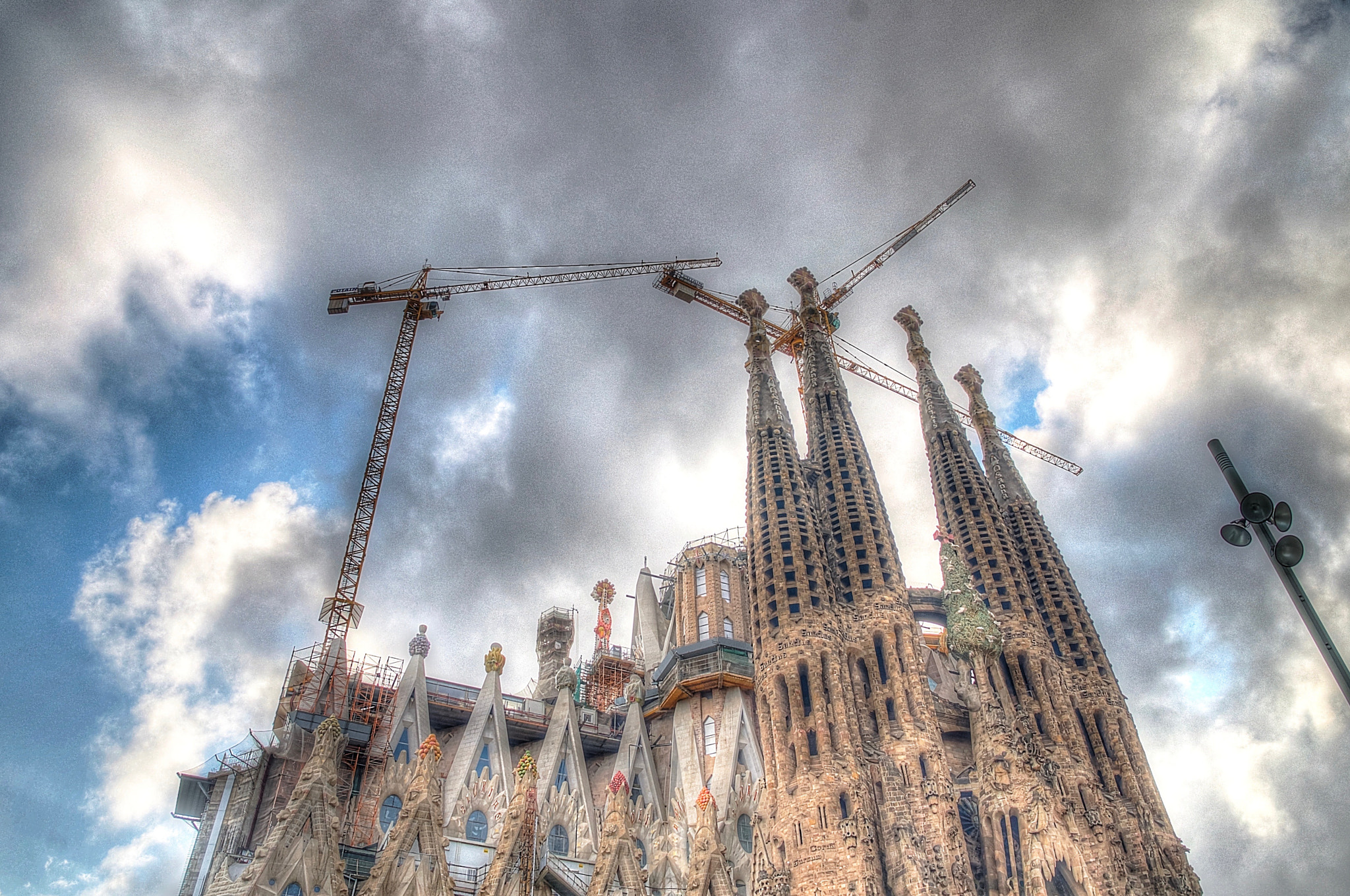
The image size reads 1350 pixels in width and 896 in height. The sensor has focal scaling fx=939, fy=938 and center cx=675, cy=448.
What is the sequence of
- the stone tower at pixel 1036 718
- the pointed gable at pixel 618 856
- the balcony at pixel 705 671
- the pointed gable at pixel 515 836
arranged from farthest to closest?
the balcony at pixel 705 671 → the pointed gable at pixel 618 856 → the stone tower at pixel 1036 718 → the pointed gable at pixel 515 836

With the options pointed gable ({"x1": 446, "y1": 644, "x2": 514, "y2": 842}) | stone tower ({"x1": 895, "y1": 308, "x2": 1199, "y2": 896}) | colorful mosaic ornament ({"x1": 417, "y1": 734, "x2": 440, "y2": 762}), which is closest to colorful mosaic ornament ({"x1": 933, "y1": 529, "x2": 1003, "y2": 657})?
stone tower ({"x1": 895, "y1": 308, "x2": 1199, "y2": 896})

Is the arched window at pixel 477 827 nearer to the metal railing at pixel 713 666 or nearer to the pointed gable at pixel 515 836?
the pointed gable at pixel 515 836

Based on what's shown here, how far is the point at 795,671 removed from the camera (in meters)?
39.0

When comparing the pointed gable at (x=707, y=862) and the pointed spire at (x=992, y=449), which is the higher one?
the pointed spire at (x=992, y=449)

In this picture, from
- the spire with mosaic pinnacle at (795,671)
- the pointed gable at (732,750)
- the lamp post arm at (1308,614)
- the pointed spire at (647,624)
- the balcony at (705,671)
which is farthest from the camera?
the pointed spire at (647,624)

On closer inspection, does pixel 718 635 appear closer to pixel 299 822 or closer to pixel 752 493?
pixel 752 493

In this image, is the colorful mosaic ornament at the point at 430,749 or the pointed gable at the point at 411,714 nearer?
the colorful mosaic ornament at the point at 430,749

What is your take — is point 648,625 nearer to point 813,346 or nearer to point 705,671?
point 705,671

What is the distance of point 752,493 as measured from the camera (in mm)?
46531

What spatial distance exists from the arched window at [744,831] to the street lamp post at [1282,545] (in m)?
32.0

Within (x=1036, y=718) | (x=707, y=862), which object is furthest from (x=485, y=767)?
(x=1036, y=718)

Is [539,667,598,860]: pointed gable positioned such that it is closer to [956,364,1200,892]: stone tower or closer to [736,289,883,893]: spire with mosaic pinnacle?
[736,289,883,893]: spire with mosaic pinnacle

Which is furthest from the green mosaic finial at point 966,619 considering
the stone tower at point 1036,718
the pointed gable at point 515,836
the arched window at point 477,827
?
the arched window at point 477,827

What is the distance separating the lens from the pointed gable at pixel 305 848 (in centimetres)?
3231
